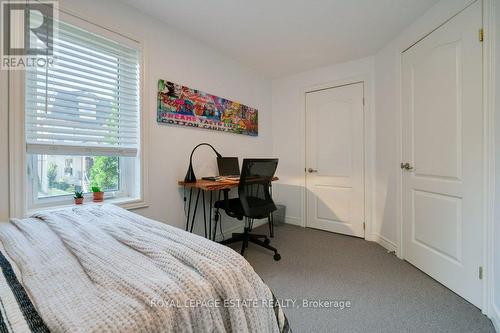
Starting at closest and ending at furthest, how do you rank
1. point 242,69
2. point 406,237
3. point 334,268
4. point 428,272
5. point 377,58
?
point 428,272, point 334,268, point 406,237, point 377,58, point 242,69

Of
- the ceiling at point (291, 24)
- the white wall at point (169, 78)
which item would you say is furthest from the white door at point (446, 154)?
the white wall at point (169, 78)

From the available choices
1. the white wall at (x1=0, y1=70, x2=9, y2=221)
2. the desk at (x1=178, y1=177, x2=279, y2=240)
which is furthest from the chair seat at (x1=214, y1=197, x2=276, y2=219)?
the white wall at (x1=0, y1=70, x2=9, y2=221)

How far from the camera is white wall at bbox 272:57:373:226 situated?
3.29m

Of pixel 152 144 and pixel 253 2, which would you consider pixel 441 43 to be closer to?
pixel 253 2

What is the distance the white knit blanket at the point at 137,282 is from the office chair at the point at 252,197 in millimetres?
1192

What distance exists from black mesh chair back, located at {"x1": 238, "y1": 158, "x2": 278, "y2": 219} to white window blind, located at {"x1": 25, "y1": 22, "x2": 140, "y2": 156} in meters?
1.00

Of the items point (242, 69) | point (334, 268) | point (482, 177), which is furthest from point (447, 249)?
point (242, 69)

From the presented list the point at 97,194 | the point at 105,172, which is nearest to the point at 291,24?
the point at 105,172

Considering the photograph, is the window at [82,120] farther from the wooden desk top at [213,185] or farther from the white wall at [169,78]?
the wooden desk top at [213,185]

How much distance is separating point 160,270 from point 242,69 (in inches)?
113

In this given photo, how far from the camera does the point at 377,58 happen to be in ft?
8.84

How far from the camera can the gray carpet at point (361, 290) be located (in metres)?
1.37

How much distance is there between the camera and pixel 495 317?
1354 millimetres

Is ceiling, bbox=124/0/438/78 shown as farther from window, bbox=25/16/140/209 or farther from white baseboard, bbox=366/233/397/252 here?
white baseboard, bbox=366/233/397/252
